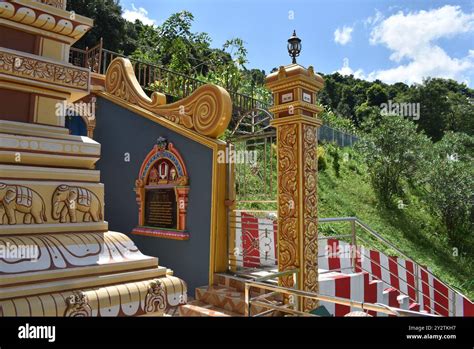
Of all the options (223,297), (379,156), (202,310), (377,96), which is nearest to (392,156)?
(379,156)

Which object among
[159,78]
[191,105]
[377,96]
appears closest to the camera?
[191,105]

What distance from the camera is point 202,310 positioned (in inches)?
186

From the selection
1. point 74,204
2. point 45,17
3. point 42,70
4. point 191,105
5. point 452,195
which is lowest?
point 74,204

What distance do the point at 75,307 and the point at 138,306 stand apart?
32cm

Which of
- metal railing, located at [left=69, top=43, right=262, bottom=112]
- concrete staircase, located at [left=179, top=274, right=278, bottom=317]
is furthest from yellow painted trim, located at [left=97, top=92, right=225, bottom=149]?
concrete staircase, located at [left=179, top=274, right=278, bottom=317]

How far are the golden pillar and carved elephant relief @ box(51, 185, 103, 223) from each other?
2700mm

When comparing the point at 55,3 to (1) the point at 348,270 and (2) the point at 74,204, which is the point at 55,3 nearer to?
(2) the point at 74,204

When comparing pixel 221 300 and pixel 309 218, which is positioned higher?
pixel 309 218

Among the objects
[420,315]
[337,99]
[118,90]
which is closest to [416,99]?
[337,99]

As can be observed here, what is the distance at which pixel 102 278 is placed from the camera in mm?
1898

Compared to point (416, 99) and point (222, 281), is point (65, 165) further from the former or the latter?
point (416, 99)

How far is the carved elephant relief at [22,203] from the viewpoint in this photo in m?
1.84

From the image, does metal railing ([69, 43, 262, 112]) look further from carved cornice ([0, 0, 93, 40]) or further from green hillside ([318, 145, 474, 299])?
carved cornice ([0, 0, 93, 40])

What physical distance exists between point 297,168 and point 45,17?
3029 millimetres
